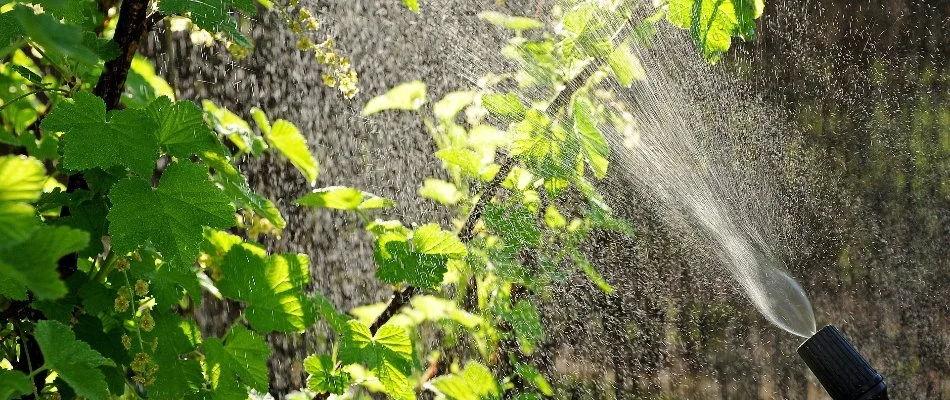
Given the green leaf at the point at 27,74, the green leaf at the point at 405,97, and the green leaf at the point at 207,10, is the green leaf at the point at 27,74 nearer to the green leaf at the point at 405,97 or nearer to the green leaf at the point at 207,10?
the green leaf at the point at 207,10

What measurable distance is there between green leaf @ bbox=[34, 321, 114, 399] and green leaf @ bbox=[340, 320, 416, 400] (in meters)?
0.31

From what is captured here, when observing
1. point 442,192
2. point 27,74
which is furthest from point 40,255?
point 442,192

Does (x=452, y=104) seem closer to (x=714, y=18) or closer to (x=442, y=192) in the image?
(x=442, y=192)

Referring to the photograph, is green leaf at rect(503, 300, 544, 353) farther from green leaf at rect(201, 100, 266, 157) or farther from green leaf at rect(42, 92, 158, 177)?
green leaf at rect(42, 92, 158, 177)

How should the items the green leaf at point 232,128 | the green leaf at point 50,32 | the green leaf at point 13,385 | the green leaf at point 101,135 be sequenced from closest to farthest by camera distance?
the green leaf at point 50,32 → the green leaf at point 13,385 → the green leaf at point 101,135 → the green leaf at point 232,128

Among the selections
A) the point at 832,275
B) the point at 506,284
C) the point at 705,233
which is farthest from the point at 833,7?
the point at 506,284

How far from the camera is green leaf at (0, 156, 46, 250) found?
1.01 feet

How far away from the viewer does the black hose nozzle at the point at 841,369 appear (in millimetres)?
897

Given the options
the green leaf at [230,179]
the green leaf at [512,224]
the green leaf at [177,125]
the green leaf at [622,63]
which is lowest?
the green leaf at [512,224]

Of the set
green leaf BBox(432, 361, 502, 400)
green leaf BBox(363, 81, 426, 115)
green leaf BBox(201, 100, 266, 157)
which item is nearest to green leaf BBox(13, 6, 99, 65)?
green leaf BBox(201, 100, 266, 157)


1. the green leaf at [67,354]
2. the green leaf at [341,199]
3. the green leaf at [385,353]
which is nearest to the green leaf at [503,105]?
the green leaf at [341,199]

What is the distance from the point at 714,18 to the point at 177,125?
459 millimetres

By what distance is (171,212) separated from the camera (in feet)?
1.88

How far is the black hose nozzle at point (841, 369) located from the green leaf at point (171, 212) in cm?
62
